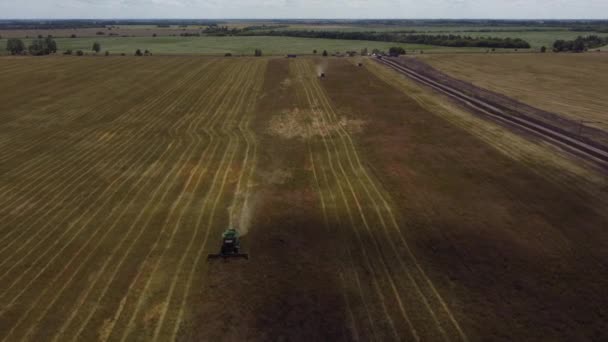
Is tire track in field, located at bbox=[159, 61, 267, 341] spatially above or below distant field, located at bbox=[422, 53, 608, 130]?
below

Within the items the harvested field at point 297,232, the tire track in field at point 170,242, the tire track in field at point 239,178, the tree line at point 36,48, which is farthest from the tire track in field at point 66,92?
the tree line at point 36,48

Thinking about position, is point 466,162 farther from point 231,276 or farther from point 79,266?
point 79,266

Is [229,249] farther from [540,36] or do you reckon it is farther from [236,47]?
[540,36]

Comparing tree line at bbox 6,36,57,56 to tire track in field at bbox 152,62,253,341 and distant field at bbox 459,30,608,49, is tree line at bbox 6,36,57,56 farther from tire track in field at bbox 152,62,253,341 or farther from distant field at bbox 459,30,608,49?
distant field at bbox 459,30,608,49

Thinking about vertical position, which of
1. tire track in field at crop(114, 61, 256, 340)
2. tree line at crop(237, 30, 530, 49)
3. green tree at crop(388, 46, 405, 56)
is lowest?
tire track in field at crop(114, 61, 256, 340)

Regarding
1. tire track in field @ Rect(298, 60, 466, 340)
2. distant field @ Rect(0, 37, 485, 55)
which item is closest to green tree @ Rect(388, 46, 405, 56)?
distant field @ Rect(0, 37, 485, 55)

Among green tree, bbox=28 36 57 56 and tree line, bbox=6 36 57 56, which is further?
tree line, bbox=6 36 57 56

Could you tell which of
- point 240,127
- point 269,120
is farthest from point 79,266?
point 269,120

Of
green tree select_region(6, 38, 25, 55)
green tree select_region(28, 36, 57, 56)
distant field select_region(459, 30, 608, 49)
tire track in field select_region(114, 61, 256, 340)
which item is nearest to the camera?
tire track in field select_region(114, 61, 256, 340)
